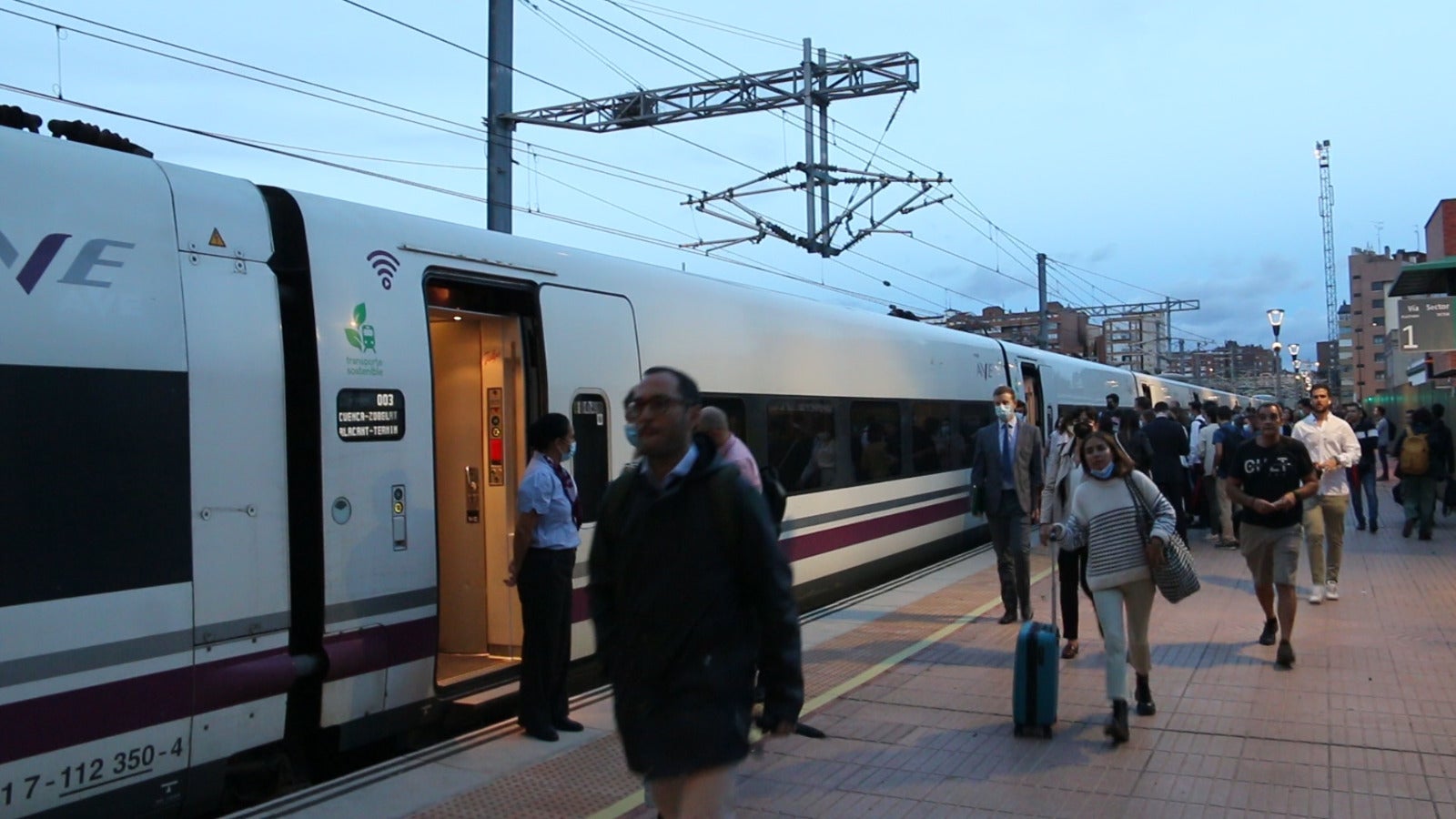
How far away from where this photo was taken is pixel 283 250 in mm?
5676

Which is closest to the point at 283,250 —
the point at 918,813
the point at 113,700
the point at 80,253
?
the point at 80,253

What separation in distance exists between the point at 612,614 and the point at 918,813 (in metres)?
2.44

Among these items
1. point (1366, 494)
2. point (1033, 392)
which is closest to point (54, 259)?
point (1033, 392)

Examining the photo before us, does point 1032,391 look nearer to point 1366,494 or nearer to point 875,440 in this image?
point 1366,494

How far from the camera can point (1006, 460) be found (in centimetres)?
947

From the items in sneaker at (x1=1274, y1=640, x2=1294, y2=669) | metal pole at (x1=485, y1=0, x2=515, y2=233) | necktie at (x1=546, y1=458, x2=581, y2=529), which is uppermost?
metal pole at (x1=485, y1=0, x2=515, y2=233)

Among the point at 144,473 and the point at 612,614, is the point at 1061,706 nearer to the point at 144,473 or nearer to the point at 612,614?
the point at 612,614

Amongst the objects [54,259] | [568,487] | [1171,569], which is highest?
[54,259]

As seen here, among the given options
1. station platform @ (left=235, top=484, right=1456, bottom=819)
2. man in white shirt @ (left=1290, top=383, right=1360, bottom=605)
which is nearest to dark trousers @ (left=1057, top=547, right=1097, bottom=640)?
station platform @ (left=235, top=484, right=1456, bottom=819)

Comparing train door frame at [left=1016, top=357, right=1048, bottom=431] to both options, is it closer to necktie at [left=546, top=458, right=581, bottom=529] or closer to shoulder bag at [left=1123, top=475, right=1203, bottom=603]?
shoulder bag at [left=1123, top=475, right=1203, bottom=603]

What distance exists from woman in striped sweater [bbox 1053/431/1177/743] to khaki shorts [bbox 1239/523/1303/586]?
1878mm

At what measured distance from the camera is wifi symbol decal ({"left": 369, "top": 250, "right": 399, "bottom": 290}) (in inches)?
240

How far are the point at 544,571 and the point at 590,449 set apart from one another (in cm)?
145

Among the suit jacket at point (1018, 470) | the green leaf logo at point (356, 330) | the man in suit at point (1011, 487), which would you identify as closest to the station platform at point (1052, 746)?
the man in suit at point (1011, 487)
